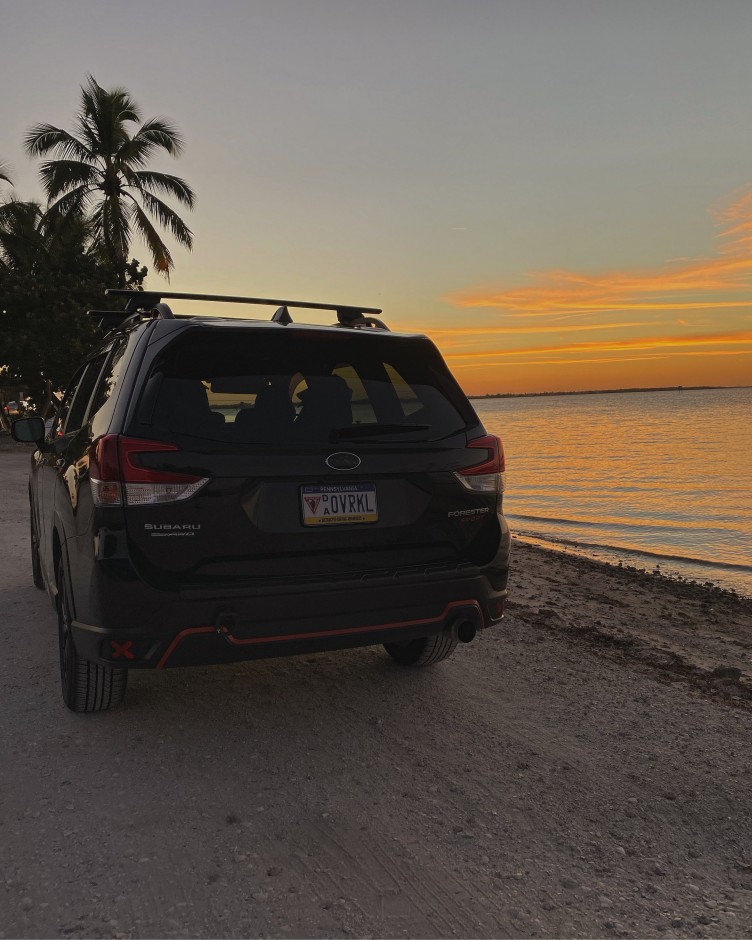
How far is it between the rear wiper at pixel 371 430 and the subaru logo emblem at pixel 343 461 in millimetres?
94

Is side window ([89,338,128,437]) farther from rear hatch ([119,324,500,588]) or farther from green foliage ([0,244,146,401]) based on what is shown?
green foliage ([0,244,146,401])

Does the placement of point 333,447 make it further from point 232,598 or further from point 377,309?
point 377,309

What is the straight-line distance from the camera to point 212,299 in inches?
154

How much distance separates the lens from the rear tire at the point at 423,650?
4422 mm

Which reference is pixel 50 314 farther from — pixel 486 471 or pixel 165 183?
pixel 486 471

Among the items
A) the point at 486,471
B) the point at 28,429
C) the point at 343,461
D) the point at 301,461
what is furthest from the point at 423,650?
the point at 28,429

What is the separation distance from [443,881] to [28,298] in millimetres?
34507

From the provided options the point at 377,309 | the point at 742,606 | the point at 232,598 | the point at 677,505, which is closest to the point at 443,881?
the point at 232,598

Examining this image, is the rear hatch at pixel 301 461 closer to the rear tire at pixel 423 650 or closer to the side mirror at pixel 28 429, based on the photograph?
the rear tire at pixel 423 650

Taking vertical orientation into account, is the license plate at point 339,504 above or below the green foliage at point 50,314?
below

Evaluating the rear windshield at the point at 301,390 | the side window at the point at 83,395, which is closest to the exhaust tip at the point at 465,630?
the rear windshield at the point at 301,390

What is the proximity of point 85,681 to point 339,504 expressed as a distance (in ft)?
5.22

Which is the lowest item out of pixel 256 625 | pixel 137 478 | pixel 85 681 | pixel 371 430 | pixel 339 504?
pixel 85 681

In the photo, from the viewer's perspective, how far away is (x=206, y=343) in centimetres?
323
